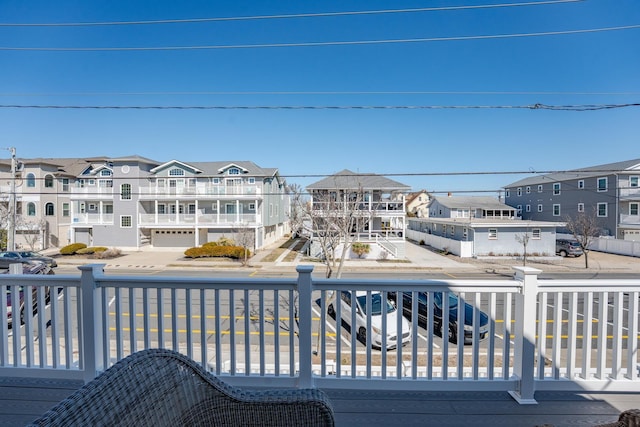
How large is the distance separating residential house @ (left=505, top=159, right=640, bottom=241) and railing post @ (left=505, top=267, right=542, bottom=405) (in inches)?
625

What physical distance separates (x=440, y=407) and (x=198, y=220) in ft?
59.7

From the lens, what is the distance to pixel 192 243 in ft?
63.2

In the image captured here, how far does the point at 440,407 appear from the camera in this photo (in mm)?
1942

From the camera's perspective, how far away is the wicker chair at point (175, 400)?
0.83 m

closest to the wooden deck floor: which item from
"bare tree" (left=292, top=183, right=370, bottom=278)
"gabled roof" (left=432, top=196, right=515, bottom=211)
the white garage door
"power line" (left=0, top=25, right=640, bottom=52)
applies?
"power line" (left=0, top=25, right=640, bottom=52)

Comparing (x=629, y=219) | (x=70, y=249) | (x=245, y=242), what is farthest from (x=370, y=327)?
(x=629, y=219)

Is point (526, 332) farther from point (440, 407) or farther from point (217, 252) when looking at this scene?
point (217, 252)

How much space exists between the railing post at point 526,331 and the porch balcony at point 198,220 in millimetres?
17101

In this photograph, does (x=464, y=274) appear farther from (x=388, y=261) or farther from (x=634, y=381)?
(x=634, y=381)

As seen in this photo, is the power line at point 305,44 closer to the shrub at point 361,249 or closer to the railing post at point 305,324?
the railing post at point 305,324

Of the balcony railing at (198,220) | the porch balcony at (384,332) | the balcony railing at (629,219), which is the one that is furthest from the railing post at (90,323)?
the balcony railing at (629,219)

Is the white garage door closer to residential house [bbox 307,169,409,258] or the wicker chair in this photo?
A: residential house [bbox 307,169,409,258]

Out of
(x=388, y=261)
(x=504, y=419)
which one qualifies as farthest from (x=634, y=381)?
(x=388, y=261)

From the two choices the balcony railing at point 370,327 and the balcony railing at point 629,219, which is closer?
the balcony railing at point 370,327
